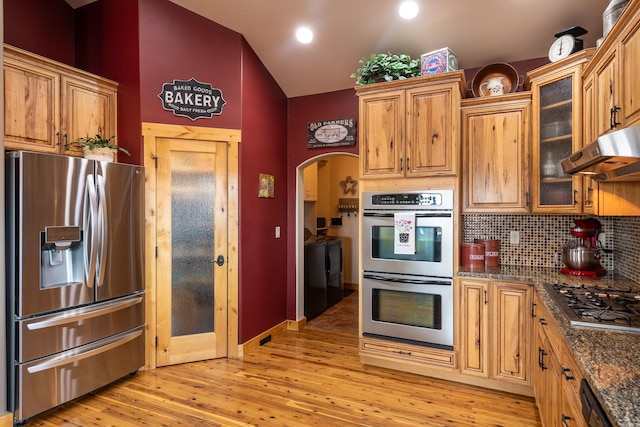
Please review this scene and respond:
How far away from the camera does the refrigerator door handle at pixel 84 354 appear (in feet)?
8.09

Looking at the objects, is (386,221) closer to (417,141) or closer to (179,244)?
(417,141)

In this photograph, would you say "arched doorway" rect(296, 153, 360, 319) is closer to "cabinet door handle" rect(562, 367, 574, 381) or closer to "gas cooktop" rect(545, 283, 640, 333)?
"gas cooktop" rect(545, 283, 640, 333)

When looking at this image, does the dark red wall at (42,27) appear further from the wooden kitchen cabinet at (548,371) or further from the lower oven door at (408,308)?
the wooden kitchen cabinet at (548,371)

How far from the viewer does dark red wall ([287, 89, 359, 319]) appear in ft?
13.9

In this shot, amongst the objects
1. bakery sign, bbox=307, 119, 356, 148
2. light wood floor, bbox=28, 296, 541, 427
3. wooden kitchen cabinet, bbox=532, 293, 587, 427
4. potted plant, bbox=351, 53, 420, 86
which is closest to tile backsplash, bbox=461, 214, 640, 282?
wooden kitchen cabinet, bbox=532, 293, 587, 427

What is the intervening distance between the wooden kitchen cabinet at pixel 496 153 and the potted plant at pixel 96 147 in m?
2.93

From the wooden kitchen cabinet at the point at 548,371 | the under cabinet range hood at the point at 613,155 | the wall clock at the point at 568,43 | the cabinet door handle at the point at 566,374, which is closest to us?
the under cabinet range hood at the point at 613,155

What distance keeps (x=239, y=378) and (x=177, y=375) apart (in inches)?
21.4

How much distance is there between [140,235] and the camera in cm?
312

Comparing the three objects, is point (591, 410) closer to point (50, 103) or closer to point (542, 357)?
point (542, 357)

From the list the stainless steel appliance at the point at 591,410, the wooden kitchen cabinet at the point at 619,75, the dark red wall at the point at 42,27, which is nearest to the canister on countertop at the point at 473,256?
the wooden kitchen cabinet at the point at 619,75

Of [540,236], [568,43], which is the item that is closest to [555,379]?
[540,236]

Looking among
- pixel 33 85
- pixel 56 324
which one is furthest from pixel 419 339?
pixel 33 85

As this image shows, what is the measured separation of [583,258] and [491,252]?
2.17 feet
